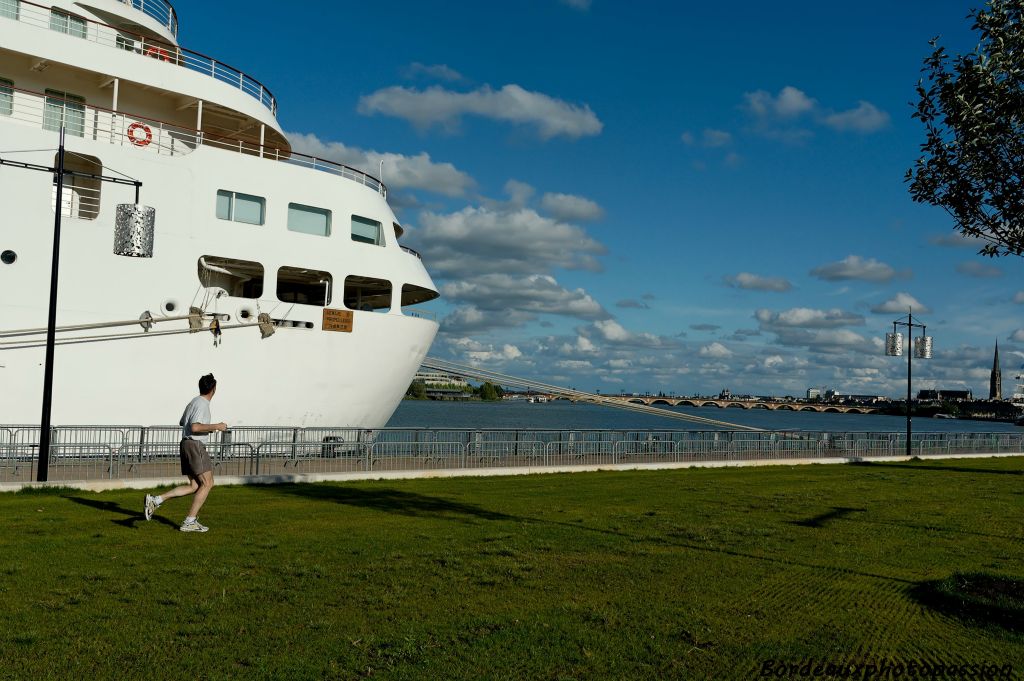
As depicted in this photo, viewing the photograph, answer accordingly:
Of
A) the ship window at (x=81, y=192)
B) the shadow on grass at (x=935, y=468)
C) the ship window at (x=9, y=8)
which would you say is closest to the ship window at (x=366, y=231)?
the ship window at (x=81, y=192)

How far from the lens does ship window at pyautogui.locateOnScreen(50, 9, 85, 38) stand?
19891 millimetres

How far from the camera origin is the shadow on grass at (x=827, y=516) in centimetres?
1116

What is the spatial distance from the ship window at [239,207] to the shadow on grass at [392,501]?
722 centimetres

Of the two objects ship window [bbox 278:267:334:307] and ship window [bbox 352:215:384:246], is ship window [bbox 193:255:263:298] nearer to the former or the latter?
ship window [bbox 278:267:334:307]

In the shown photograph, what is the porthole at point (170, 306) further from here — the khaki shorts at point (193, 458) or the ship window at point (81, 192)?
the khaki shorts at point (193, 458)

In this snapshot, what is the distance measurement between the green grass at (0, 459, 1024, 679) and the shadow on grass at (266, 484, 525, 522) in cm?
11

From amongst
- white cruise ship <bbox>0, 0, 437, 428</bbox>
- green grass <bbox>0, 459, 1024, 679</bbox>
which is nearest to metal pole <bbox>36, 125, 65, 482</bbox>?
green grass <bbox>0, 459, 1024, 679</bbox>

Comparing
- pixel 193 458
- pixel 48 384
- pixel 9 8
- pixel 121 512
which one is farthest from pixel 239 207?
pixel 193 458

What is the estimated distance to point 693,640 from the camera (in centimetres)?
545

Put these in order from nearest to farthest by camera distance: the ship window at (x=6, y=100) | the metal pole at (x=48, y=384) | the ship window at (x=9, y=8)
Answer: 1. the metal pole at (x=48, y=384)
2. the ship window at (x=6, y=100)
3. the ship window at (x=9, y=8)

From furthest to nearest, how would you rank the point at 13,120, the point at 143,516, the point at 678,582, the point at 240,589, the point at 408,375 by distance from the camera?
the point at 408,375 < the point at 13,120 < the point at 143,516 < the point at 678,582 < the point at 240,589

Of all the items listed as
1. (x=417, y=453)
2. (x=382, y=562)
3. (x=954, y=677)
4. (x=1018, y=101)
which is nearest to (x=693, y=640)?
(x=954, y=677)

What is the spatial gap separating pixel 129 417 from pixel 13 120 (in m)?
6.66

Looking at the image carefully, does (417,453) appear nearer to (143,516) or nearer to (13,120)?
(143,516)
